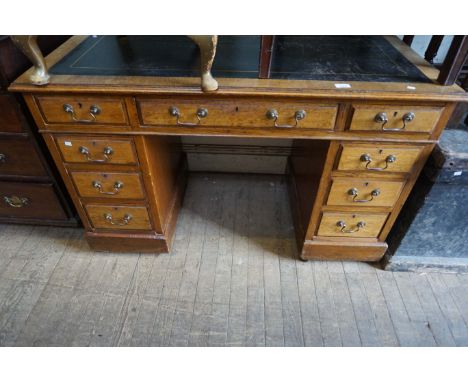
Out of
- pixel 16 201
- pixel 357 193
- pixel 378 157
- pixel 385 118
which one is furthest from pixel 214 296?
pixel 16 201

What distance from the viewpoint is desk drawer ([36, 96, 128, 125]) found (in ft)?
3.39

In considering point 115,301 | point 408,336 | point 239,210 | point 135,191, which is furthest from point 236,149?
point 408,336

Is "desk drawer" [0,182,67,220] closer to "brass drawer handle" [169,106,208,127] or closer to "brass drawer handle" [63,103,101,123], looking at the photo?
"brass drawer handle" [63,103,101,123]

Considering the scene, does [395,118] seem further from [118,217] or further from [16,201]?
[16,201]

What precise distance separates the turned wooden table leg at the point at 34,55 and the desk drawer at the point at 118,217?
1.98 feet

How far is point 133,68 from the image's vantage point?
42.8 inches

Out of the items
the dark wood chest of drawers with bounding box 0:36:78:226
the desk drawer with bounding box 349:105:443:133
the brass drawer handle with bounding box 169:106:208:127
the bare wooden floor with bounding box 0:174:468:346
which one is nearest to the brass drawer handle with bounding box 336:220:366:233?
the bare wooden floor with bounding box 0:174:468:346

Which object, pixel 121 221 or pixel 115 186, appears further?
pixel 121 221

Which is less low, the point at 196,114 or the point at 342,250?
the point at 196,114

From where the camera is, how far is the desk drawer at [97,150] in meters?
1.15

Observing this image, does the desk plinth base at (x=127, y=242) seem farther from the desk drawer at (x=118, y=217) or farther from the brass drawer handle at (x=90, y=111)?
the brass drawer handle at (x=90, y=111)

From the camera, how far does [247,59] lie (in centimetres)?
114

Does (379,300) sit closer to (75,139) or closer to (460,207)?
(460,207)

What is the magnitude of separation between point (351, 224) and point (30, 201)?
5.52 ft
